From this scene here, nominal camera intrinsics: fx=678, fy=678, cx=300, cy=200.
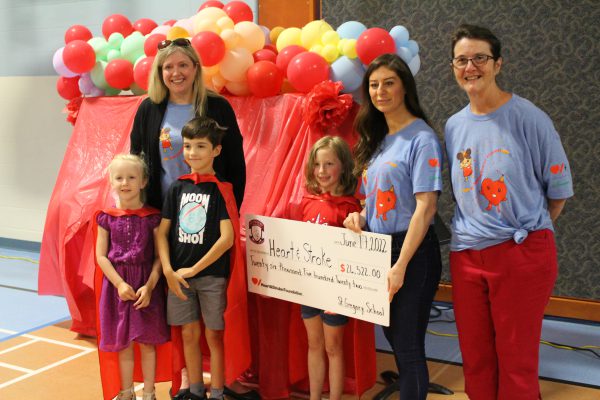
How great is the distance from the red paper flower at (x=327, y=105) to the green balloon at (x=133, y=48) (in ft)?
4.38

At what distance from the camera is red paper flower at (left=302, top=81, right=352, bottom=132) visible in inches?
121

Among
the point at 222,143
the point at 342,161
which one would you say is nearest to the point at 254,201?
the point at 222,143

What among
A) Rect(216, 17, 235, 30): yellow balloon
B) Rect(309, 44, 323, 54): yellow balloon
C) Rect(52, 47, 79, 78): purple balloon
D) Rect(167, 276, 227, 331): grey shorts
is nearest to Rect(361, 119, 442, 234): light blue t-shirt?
Rect(167, 276, 227, 331): grey shorts

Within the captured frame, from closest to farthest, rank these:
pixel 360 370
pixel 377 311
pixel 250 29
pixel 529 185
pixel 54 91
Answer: pixel 529 185
pixel 377 311
pixel 360 370
pixel 250 29
pixel 54 91

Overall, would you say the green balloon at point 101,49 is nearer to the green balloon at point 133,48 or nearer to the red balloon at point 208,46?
the green balloon at point 133,48

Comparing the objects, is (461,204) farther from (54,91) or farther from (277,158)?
(54,91)

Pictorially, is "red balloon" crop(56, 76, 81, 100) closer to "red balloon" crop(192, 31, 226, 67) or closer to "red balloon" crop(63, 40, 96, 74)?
"red balloon" crop(63, 40, 96, 74)

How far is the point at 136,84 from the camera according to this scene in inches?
160

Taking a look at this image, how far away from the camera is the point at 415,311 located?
2.34m

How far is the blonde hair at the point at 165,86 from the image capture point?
283cm

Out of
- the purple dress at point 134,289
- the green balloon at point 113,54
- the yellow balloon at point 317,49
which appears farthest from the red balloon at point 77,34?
the purple dress at point 134,289

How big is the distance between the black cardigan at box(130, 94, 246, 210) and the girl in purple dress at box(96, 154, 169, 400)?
9 centimetres

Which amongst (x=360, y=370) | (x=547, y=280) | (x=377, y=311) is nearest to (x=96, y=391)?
(x=360, y=370)

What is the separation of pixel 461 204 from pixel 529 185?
22 centimetres
